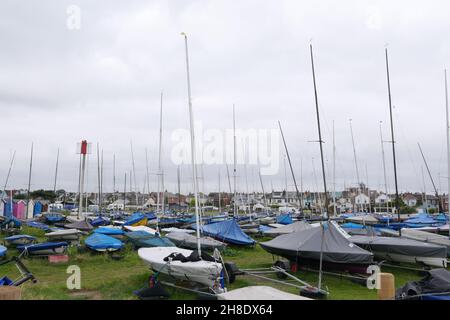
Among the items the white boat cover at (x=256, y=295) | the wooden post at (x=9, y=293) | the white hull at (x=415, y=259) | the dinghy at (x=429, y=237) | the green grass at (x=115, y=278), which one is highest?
the wooden post at (x=9, y=293)

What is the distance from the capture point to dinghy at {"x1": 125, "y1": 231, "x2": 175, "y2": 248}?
680 inches

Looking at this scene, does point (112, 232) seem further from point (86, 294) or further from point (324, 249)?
point (324, 249)

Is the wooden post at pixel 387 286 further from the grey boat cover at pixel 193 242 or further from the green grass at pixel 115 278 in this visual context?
the grey boat cover at pixel 193 242

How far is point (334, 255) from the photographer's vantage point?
495 inches

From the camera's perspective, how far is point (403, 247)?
558 inches

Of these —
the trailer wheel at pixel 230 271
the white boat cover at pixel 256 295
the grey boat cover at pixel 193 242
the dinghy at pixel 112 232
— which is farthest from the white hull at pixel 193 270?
the dinghy at pixel 112 232

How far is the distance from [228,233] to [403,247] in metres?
10.7

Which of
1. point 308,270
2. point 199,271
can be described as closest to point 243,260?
point 308,270

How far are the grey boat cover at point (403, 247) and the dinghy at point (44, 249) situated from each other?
1434 cm

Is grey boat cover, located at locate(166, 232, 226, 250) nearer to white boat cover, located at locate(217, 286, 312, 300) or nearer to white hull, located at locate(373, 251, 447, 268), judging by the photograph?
white hull, located at locate(373, 251, 447, 268)

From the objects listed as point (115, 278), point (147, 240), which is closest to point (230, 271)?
point (115, 278)

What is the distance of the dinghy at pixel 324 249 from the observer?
40.8 ft
